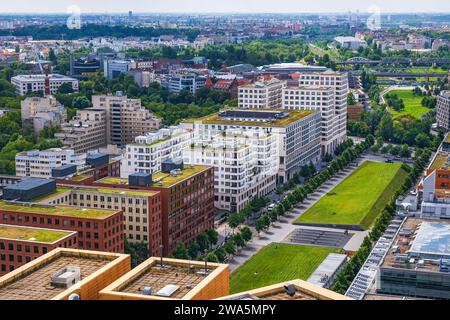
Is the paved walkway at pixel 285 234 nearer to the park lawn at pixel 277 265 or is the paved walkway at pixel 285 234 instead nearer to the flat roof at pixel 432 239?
the park lawn at pixel 277 265

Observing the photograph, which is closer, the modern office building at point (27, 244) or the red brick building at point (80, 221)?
the modern office building at point (27, 244)

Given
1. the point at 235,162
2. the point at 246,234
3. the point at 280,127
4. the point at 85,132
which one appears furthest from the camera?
the point at 85,132

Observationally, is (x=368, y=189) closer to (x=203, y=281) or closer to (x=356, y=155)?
(x=356, y=155)

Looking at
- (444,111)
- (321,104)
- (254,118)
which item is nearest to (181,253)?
(254,118)

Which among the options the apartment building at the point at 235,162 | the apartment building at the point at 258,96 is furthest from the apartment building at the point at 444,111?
the apartment building at the point at 235,162

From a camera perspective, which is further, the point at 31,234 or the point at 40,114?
the point at 40,114

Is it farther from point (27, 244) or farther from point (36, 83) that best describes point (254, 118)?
point (36, 83)
